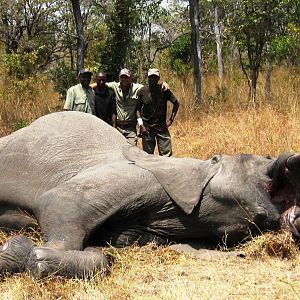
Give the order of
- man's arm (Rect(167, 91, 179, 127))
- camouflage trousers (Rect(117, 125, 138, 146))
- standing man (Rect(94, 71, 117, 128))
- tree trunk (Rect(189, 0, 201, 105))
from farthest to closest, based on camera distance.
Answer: tree trunk (Rect(189, 0, 201, 105)) < man's arm (Rect(167, 91, 179, 127)) < camouflage trousers (Rect(117, 125, 138, 146)) < standing man (Rect(94, 71, 117, 128))

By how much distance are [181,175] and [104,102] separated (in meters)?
3.29

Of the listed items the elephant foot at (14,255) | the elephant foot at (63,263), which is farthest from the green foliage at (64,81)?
the elephant foot at (63,263)

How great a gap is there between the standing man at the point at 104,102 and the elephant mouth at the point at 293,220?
3.72 metres

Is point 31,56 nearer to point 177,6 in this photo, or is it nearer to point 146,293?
point 146,293

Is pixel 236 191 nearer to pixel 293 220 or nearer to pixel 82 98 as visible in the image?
pixel 293 220

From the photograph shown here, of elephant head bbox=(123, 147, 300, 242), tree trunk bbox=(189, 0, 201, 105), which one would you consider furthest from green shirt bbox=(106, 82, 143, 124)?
tree trunk bbox=(189, 0, 201, 105)

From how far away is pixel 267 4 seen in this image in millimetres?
12656

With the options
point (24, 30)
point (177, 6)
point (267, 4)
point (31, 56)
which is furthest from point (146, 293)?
A: point (177, 6)

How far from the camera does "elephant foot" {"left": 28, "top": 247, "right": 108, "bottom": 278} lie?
3.49 metres

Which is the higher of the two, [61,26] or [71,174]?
[61,26]

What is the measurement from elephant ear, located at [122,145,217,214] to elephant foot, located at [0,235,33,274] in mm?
1070

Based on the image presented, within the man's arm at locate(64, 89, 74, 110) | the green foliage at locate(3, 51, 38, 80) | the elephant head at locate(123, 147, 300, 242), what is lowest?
the elephant head at locate(123, 147, 300, 242)

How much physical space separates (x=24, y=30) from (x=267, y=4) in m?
13.1

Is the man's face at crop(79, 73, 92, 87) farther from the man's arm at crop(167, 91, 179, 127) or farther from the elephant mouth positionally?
the elephant mouth
